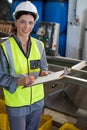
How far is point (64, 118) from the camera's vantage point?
2.43 meters

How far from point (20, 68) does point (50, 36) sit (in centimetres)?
119

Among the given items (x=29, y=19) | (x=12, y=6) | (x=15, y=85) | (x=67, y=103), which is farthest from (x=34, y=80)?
(x=12, y=6)

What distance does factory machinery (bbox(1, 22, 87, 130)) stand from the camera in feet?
6.33

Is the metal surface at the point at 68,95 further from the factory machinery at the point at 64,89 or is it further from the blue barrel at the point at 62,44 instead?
the blue barrel at the point at 62,44

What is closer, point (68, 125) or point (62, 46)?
point (68, 125)

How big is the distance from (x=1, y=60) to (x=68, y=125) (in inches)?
41.4

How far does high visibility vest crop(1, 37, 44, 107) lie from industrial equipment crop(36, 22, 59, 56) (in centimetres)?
94

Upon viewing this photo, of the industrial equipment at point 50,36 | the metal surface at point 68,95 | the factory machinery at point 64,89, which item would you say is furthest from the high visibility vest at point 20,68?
the industrial equipment at point 50,36

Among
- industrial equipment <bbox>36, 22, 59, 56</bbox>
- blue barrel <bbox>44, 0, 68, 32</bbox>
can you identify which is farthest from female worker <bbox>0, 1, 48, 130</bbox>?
blue barrel <bbox>44, 0, 68, 32</bbox>

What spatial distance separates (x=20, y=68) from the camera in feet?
4.13

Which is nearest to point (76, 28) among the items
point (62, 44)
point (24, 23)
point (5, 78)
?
point (62, 44)

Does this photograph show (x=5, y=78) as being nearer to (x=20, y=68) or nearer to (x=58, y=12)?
(x=20, y=68)

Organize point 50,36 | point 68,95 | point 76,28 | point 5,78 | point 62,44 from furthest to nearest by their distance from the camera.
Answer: point 62,44, point 76,28, point 50,36, point 68,95, point 5,78

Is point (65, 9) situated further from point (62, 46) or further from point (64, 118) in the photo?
point (64, 118)
